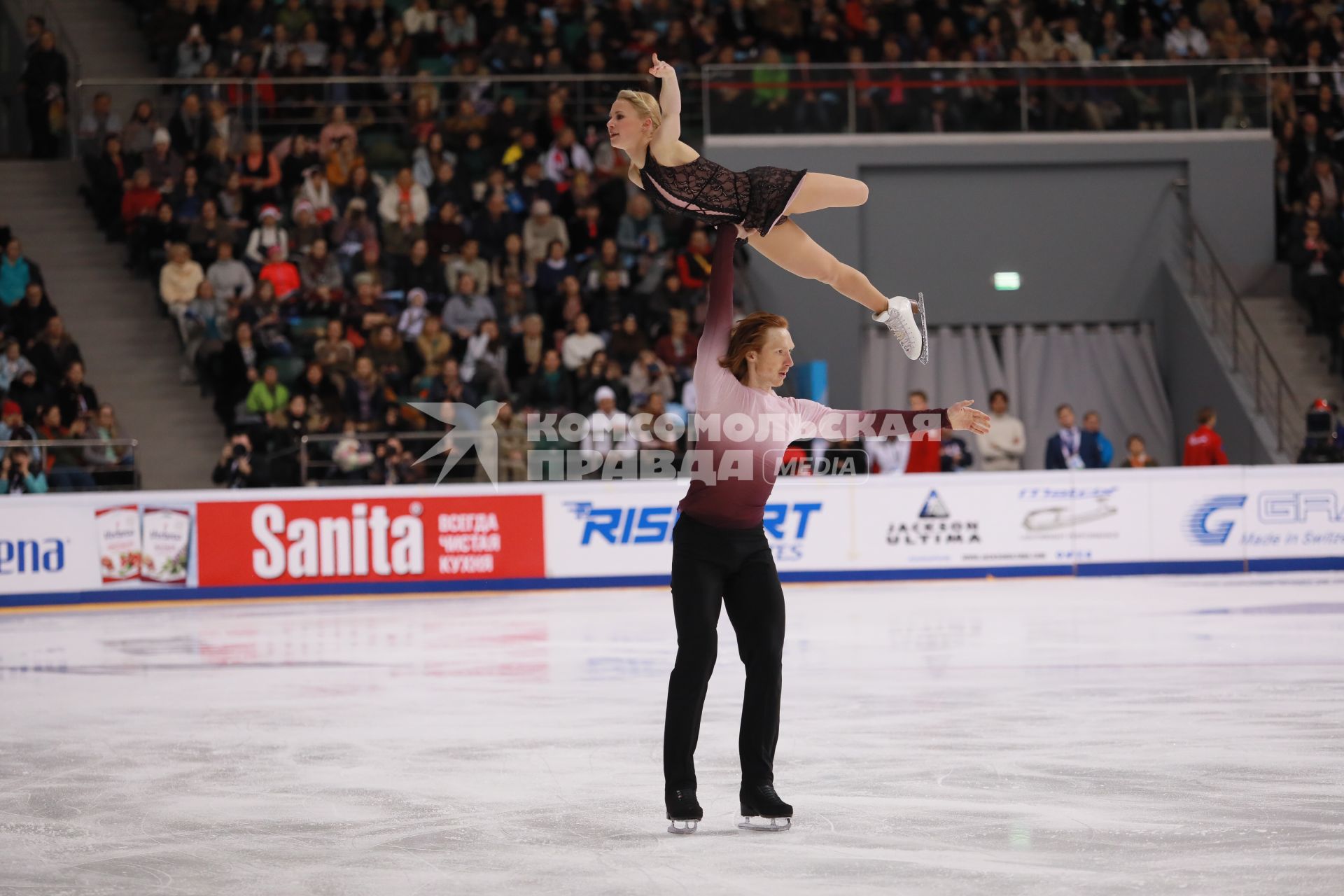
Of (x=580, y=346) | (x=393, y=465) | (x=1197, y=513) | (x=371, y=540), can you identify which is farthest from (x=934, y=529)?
(x=371, y=540)

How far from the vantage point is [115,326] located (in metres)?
18.3

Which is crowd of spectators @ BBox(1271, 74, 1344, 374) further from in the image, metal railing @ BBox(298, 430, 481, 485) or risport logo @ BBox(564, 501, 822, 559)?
metal railing @ BBox(298, 430, 481, 485)

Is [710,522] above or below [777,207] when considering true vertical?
below

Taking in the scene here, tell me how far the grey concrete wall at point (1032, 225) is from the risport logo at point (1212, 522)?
211 inches

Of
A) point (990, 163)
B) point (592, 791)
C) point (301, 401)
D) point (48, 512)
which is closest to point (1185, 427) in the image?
point (990, 163)

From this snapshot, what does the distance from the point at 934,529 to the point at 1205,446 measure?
10.7 ft

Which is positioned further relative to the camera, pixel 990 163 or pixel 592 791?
pixel 990 163

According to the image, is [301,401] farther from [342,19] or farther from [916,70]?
[916,70]

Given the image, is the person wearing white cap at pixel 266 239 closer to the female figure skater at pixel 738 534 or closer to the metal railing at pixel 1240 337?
the metal railing at pixel 1240 337

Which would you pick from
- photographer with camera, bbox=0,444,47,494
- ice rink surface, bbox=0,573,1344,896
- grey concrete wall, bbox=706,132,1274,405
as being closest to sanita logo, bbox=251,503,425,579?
photographer with camera, bbox=0,444,47,494

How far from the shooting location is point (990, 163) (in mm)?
20250

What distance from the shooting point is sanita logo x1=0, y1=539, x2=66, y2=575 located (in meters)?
14.7

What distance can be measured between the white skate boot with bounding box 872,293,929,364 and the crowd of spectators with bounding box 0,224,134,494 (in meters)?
11.0

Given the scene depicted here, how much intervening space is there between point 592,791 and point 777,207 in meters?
2.45
